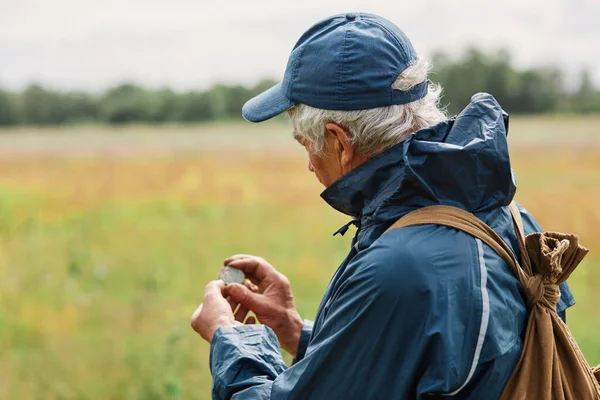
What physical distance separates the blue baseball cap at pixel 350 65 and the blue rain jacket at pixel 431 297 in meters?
0.21

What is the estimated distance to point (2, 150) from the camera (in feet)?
78.0

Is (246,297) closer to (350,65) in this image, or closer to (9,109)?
(350,65)

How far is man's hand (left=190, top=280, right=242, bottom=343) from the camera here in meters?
2.50

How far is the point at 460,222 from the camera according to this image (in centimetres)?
201

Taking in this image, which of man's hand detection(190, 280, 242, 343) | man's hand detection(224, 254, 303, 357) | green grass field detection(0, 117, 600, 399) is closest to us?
man's hand detection(190, 280, 242, 343)

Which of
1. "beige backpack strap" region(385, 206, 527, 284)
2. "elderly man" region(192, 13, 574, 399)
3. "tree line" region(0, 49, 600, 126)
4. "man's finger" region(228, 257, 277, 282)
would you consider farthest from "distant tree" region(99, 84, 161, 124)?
"beige backpack strap" region(385, 206, 527, 284)

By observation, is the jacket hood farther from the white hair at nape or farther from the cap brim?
the cap brim

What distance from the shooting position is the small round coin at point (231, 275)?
114 inches

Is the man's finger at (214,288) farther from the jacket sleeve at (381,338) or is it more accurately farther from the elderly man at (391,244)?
the jacket sleeve at (381,338)

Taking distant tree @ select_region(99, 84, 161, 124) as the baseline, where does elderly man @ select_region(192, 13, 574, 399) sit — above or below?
above

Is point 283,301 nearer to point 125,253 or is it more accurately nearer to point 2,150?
point 125,253

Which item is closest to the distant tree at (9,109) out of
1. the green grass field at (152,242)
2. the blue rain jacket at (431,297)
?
the green grass field at (152,242)

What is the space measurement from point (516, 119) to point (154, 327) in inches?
1116

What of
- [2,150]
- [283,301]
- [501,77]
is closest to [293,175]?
[2,150]
